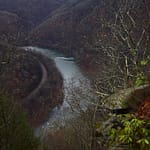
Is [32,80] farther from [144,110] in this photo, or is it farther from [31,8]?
[31,8]

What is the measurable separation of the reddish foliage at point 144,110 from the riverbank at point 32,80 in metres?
25.6

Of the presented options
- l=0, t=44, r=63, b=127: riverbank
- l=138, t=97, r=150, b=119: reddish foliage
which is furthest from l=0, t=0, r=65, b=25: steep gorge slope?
l=138, t=97, r=150, b=119: reddish foliage

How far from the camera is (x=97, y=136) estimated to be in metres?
5.30

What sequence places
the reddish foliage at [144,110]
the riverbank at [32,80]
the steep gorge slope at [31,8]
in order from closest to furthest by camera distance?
the reddish foliage at [144,110] → the riverbank at [32,80] → the steep gorge slope at [31,8]

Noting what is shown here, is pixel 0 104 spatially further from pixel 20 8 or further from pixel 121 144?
pixel 20 8

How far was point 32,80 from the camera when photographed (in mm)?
47406

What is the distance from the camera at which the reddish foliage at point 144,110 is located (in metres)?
4.73

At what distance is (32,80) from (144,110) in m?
43.0

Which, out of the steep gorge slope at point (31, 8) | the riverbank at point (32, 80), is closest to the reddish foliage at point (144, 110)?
the riverbank at point (32, 80)

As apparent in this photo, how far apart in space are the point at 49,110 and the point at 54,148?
61.6 feet

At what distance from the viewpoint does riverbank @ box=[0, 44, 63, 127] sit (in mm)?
35875

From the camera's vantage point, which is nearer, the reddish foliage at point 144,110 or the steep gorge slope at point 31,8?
the reddish foliage at point 144,110

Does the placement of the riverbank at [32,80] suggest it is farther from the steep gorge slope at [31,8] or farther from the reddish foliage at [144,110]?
the steep gorge slope at [31,8]

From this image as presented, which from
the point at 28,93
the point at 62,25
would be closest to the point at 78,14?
the point at 62,25
